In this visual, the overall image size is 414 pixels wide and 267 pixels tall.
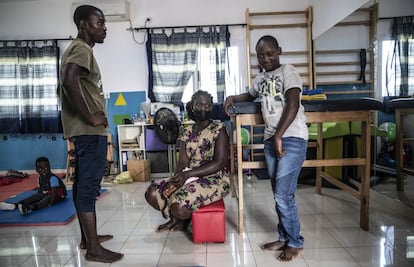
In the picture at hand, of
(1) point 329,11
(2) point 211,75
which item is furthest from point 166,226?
(1) point 329,11

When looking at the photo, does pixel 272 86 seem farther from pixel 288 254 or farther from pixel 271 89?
pixel 288 254

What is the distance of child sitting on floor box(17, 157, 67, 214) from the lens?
9.34ft

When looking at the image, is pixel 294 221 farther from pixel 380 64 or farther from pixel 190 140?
pixel 380 64

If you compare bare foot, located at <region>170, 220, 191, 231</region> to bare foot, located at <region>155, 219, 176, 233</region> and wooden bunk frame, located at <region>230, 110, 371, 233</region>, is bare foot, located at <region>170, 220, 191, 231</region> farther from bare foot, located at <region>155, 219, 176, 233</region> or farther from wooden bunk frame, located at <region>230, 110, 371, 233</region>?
wooden bunk frame, located at <region>230, 110, 371, 233</region>

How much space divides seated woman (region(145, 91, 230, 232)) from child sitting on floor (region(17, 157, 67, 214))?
1538 millimetres

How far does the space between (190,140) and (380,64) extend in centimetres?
224

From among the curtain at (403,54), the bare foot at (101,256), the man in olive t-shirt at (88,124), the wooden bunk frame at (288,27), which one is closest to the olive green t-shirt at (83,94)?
the man in olive t-shirt at (88,124)

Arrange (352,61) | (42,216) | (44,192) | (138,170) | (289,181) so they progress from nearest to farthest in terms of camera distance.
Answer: (289,181)
(42,216)
(44,192)
(352,61)
(138,170)

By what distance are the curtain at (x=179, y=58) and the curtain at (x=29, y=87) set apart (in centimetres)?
173

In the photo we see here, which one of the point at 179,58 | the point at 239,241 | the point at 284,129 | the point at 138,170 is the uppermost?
the point at 179,58

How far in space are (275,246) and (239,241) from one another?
0.28 metres

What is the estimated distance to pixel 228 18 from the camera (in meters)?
4.79

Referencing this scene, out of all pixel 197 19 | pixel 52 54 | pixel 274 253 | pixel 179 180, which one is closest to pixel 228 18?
pixel 197 19

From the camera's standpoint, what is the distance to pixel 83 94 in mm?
1702
